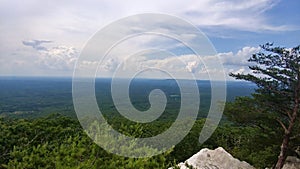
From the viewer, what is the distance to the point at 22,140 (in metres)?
11.5

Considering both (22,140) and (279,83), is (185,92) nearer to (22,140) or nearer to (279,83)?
(279,83)

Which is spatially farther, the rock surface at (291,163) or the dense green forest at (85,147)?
the rock surface at (291,163)

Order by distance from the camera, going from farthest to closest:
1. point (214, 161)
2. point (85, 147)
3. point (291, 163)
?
1. point (291, 163)
2. point (214, 161)
3. point (85, 147)

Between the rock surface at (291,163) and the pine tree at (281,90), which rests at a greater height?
the pine tree at (281,90)

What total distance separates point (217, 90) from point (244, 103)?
2.01 metres

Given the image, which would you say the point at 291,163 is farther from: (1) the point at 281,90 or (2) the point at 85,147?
(2) the point at 85,147

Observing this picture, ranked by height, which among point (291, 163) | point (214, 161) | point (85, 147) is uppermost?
point (85, 147)

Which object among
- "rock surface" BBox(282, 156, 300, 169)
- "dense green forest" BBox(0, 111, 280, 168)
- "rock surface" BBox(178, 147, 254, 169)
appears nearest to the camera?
"dense green forest" BBox(0, 111, 280, 168)

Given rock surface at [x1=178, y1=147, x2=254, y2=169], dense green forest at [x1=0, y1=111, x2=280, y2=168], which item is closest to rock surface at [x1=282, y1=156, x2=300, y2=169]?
dense green forest at [x1=0, y1=111, x2=280, y2=168]

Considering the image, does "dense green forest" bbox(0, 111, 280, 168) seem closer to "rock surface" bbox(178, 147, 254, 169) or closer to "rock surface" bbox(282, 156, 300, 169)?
"rock surface" bbox(282, 156, 300, 169)

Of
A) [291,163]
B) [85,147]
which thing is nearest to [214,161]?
[291,163]

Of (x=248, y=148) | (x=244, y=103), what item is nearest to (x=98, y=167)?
(x=244, y=103)

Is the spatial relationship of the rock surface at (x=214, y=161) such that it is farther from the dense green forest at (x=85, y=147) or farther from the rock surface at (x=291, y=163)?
the rock surface at (x=291, y=163)

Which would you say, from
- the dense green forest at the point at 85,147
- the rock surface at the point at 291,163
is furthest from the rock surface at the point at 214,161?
the rock surface at the point at 291,163
